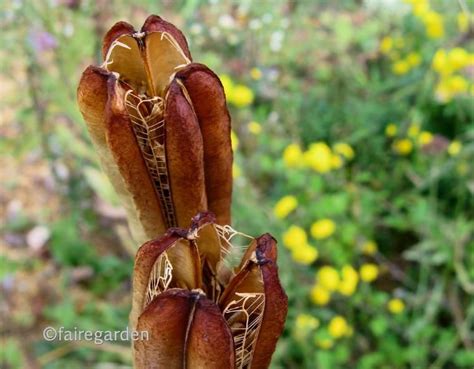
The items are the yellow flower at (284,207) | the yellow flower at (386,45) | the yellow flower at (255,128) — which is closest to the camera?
the yellow flower at (284,207)

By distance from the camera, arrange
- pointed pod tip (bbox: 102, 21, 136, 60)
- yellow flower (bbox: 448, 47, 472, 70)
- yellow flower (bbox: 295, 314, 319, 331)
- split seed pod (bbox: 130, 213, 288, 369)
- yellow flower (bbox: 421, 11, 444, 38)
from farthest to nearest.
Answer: yellow flower (bbox: 421, 11, 444, 38), yellow flower (bbox: 448, 47, 472, 70), yellow flower (bbox: 295, 314, 319, 331), pointed pod tip (bbox: 102, 21, 136, 60), split seed pod (bbox: 130, 213, 288, 369)

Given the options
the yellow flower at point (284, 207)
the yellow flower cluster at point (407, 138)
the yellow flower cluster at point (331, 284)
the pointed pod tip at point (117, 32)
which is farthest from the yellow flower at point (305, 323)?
the pointed pod tip at point (117, 32)

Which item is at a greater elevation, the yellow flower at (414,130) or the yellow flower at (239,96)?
the yellow flower at (239,96)

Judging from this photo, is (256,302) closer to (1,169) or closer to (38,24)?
(38,24)

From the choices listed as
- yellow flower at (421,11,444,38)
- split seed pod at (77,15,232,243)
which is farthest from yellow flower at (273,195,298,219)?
split seed pod at (77,15,232,243)

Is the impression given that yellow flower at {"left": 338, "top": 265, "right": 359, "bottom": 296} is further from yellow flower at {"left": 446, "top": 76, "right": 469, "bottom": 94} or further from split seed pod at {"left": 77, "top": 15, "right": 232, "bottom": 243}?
split seed pod at {"left": 77, "top": 15, "right": 232, "bottom": 243}

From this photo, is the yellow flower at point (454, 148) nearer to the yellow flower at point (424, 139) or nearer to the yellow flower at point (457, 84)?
the yellow flower at point (424, 139)

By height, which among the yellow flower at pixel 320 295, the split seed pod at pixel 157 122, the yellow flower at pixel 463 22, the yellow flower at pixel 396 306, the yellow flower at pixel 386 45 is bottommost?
the split seed pod at pixel 157 122

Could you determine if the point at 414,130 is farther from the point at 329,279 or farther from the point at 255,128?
the point at 329,279
